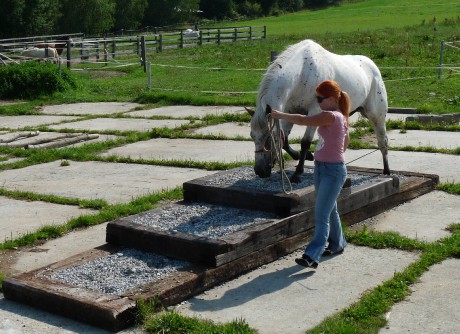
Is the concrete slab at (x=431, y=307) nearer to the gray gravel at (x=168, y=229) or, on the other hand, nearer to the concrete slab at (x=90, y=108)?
the gray gravel at (x=168, y=229)

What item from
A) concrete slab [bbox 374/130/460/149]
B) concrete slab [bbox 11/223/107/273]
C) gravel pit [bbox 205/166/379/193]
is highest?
gravel pit [bbox 205/166/379/193]

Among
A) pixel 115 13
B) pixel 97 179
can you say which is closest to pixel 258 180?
pixel 97 179

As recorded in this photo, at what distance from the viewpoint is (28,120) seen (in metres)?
17.9

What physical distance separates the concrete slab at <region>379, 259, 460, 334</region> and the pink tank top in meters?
1.28

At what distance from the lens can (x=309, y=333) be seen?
5.48 metres

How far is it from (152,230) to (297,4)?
8752 centimetres

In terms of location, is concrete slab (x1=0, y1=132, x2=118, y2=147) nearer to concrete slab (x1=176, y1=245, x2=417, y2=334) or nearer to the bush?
the bush

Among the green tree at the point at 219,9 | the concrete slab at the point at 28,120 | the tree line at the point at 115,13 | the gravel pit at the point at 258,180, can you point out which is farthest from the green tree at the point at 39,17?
the gravel pit at the point at 258,180

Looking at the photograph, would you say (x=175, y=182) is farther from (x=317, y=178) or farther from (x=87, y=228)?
(x=317, y=178)

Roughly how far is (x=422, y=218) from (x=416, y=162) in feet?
10.2

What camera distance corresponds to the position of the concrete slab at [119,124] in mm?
15953

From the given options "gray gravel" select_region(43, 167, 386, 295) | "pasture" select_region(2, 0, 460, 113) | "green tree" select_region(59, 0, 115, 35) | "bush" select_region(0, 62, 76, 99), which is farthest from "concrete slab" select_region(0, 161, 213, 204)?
"green tree" select_region(59, 0, 115, 35)

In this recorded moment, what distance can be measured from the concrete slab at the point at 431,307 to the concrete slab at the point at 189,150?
5598 millimetres

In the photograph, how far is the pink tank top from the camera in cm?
675
